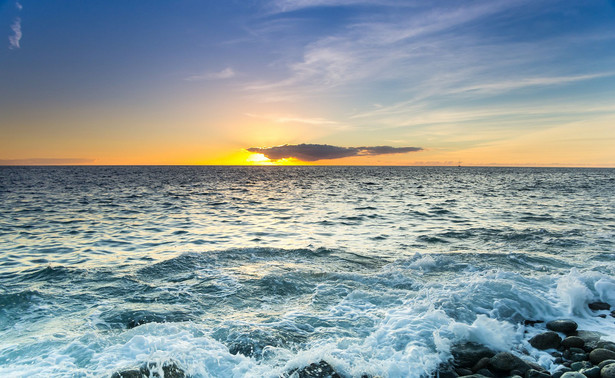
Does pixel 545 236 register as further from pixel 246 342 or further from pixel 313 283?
pixel 246 342

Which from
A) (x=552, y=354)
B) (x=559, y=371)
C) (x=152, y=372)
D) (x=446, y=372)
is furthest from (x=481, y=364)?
(x=152, y=372)

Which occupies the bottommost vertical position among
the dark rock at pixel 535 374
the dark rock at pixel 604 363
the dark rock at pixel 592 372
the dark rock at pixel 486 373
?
the dark rock at pixel 486 373

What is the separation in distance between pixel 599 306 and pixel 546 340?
282cm

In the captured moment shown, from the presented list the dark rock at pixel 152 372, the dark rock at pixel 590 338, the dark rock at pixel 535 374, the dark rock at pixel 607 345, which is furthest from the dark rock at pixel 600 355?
the dark rock at pixel 152 372

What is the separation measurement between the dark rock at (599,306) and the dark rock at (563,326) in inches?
57.5

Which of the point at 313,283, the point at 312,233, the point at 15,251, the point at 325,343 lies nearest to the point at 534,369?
the point at 325,343

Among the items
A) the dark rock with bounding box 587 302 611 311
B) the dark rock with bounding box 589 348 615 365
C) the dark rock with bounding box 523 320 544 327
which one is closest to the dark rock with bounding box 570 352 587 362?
the dark rock with bounding box 589 348 615 365

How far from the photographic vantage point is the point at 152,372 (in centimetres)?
513

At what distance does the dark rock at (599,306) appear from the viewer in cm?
772

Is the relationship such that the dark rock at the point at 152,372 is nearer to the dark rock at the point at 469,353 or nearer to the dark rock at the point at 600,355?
the dark rock at the point at 469,353

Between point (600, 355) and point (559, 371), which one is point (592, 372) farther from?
point (600, 355)

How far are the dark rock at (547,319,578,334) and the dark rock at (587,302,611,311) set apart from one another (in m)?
1.46

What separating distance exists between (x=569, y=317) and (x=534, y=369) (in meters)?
3.01

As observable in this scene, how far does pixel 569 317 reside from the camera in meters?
7.39
